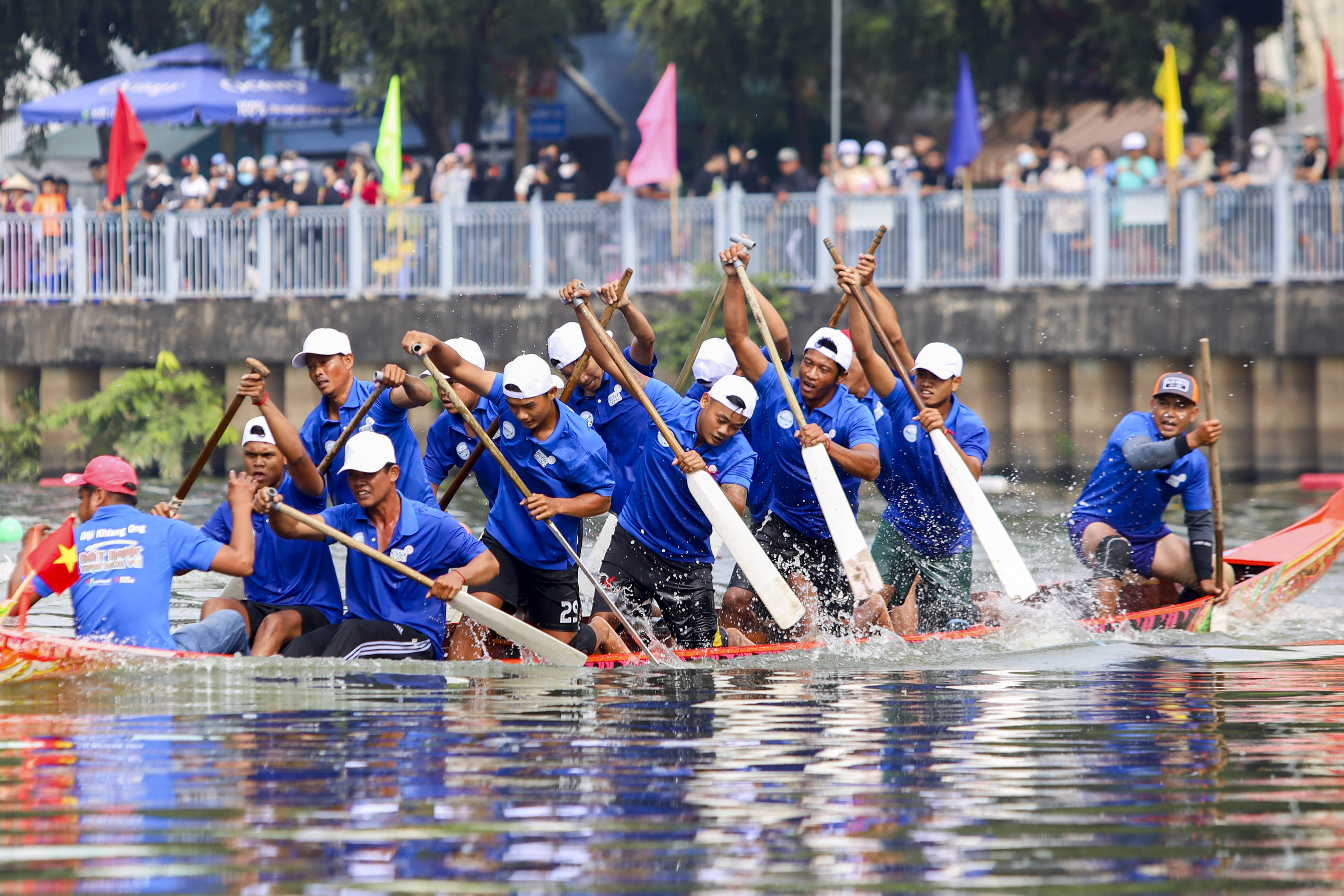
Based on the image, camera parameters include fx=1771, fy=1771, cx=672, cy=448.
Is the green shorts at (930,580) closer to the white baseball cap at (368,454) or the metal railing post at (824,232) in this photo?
the white baseball cap at (368,454)

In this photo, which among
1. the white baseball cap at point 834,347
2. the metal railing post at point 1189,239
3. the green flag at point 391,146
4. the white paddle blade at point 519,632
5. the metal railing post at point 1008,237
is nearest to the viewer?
the white paddle blade at point 519,632

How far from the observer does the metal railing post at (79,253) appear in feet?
65.8

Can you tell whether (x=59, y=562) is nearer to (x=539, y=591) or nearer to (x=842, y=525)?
(x=539, y=591)

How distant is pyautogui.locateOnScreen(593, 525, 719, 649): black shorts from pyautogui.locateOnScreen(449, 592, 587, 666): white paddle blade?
451 mm

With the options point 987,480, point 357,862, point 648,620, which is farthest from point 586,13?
point 357,862

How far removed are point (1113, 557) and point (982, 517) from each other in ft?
3.95

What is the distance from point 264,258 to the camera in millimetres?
19844

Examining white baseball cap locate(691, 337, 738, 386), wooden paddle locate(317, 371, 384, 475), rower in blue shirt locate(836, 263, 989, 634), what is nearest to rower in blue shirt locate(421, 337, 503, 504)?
wooden paddle locate(317, 371, 384, 475)

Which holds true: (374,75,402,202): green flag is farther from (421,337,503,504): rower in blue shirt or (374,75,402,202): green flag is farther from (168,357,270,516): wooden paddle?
(168,357,270,516): wooden paddle

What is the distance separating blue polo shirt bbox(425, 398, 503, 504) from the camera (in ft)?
31.3

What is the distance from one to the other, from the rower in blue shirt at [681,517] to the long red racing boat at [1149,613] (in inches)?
9.7

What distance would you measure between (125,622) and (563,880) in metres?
3.65

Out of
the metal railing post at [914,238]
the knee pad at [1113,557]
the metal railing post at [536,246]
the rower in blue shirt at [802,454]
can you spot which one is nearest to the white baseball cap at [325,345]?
the rower in blue shirt at [802,454]

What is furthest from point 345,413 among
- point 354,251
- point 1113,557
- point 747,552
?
point 354,251
